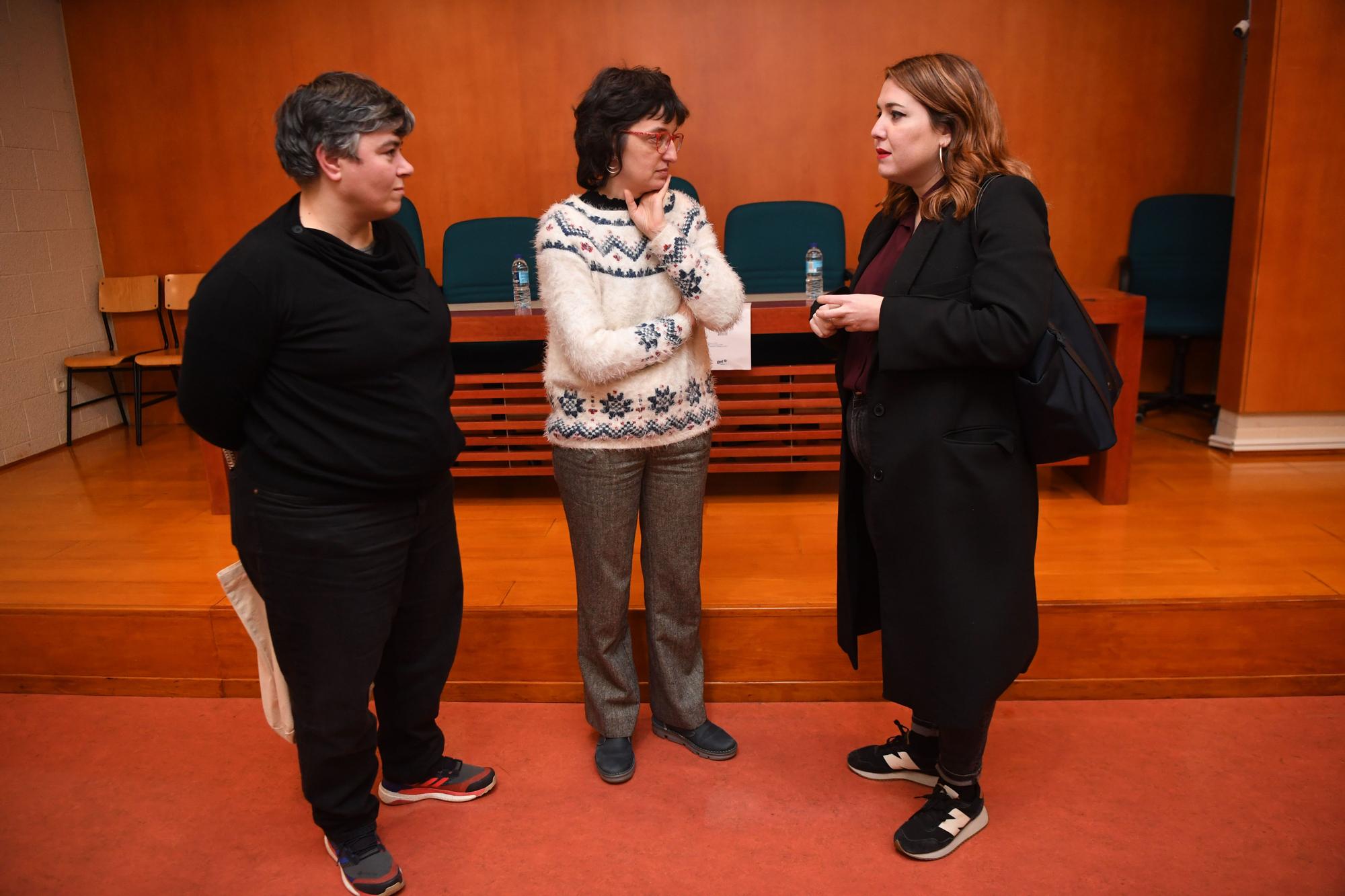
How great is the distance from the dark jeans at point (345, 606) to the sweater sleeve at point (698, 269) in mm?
614

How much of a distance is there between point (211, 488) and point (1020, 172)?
9.29 feet

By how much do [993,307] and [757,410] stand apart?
6.12ft

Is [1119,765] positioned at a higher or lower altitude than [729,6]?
lower

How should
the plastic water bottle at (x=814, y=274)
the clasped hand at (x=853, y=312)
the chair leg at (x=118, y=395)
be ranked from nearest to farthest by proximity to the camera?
the clasped hand at (x=853, y=312) → the plastic water bottle at (x=814, y=274) → the chair leg at (x=118, y=395)

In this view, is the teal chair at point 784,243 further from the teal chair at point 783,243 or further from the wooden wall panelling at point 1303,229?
the wooden wall panelling at point 1303,229

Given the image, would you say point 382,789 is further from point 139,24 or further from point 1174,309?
point 139,24

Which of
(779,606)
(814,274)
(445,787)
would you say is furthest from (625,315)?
(814,274)

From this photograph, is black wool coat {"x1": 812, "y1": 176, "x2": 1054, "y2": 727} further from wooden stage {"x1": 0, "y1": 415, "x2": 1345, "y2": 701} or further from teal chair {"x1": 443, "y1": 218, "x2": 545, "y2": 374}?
teal chair {"x1": 443, "y1": 218, "x2": 545, "y2": 374}

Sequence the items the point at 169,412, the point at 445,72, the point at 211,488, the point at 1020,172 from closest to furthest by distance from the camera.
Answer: the point at 1020,172 → the point at 211,488 → the point at 445,72 → the point at 169,412

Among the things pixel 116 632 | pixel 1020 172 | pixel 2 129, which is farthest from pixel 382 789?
pixel 2 129

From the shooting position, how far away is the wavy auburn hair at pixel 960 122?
1.54m

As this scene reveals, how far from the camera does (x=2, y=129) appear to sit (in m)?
4.29

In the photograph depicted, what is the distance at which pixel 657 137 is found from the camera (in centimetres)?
173

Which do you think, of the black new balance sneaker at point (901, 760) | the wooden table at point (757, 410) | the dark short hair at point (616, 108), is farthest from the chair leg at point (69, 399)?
the black new balance sneaker at point (901, 760)
